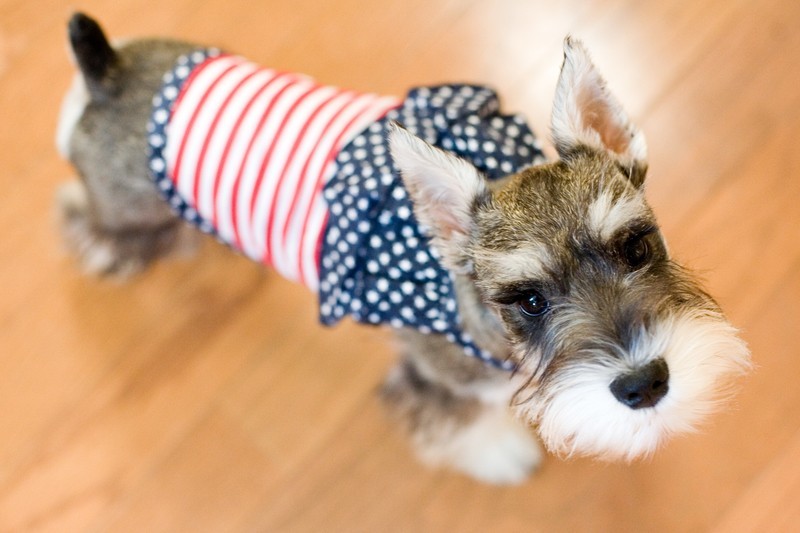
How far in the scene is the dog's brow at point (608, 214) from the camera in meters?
1.06

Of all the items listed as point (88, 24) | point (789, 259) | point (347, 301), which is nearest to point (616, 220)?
point (347, 301)

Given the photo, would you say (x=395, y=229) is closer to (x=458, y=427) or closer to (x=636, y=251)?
(x=636, y=251)

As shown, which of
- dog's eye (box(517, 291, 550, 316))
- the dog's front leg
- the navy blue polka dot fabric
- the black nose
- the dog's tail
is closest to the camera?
the black nose

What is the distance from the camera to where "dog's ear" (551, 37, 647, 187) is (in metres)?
1.11

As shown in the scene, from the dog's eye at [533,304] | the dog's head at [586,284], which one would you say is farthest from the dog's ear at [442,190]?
the dog's eye at [533,304]

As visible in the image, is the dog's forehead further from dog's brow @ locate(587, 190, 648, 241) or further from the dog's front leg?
the dog's front leg

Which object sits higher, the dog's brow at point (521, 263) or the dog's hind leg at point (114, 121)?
the dog's brow at point (521, 263)

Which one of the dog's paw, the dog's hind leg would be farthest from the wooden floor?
the dog's hind leg

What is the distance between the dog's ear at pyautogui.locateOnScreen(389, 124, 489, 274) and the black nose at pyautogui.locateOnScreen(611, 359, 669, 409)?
1.03 feet

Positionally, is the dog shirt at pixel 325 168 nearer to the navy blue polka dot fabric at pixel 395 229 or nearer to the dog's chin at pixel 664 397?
the navy blue polka dot fabric at pixel 395 229

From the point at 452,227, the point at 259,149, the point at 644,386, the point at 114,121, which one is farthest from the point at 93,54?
the point at 644,386

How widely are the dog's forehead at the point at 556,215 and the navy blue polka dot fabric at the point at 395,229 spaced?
6.9 inches

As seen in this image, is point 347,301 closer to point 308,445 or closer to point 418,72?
point 308,445

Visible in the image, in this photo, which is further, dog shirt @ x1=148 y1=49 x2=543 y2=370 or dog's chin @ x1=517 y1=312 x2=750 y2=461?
dog shirt @ x1=148 y1=49 x2=543 y2=370
